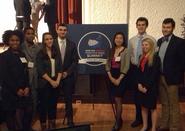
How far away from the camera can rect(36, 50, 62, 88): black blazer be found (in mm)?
4440

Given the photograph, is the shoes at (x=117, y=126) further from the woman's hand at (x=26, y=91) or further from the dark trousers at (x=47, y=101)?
the woman's hand at (x=26, y=91)

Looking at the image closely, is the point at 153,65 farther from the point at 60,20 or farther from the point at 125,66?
the point at 60,20

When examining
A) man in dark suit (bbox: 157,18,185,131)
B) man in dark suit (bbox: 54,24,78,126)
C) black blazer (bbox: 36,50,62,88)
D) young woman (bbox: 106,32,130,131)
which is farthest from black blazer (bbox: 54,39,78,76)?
man in dark suit (bbox: 157,18,185,131)

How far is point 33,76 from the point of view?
15.1ft

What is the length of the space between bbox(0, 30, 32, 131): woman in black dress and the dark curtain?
3.88 m

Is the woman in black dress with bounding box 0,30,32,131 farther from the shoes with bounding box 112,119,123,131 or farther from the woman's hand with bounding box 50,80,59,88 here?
the shoes with bounding box 112,119,123,131

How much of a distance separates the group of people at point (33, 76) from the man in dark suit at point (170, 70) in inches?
43.9

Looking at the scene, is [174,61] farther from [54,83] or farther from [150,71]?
[54,83]

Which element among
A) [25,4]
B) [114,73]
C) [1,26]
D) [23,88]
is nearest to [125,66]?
[114,73]

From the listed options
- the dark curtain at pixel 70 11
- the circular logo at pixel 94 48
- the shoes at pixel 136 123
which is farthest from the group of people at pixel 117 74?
the dark curtain at pixel 70 11

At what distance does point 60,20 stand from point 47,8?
623 millimetres

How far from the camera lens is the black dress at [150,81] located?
4.40m

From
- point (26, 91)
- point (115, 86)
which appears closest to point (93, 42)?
point (115, 86)

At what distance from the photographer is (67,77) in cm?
466
